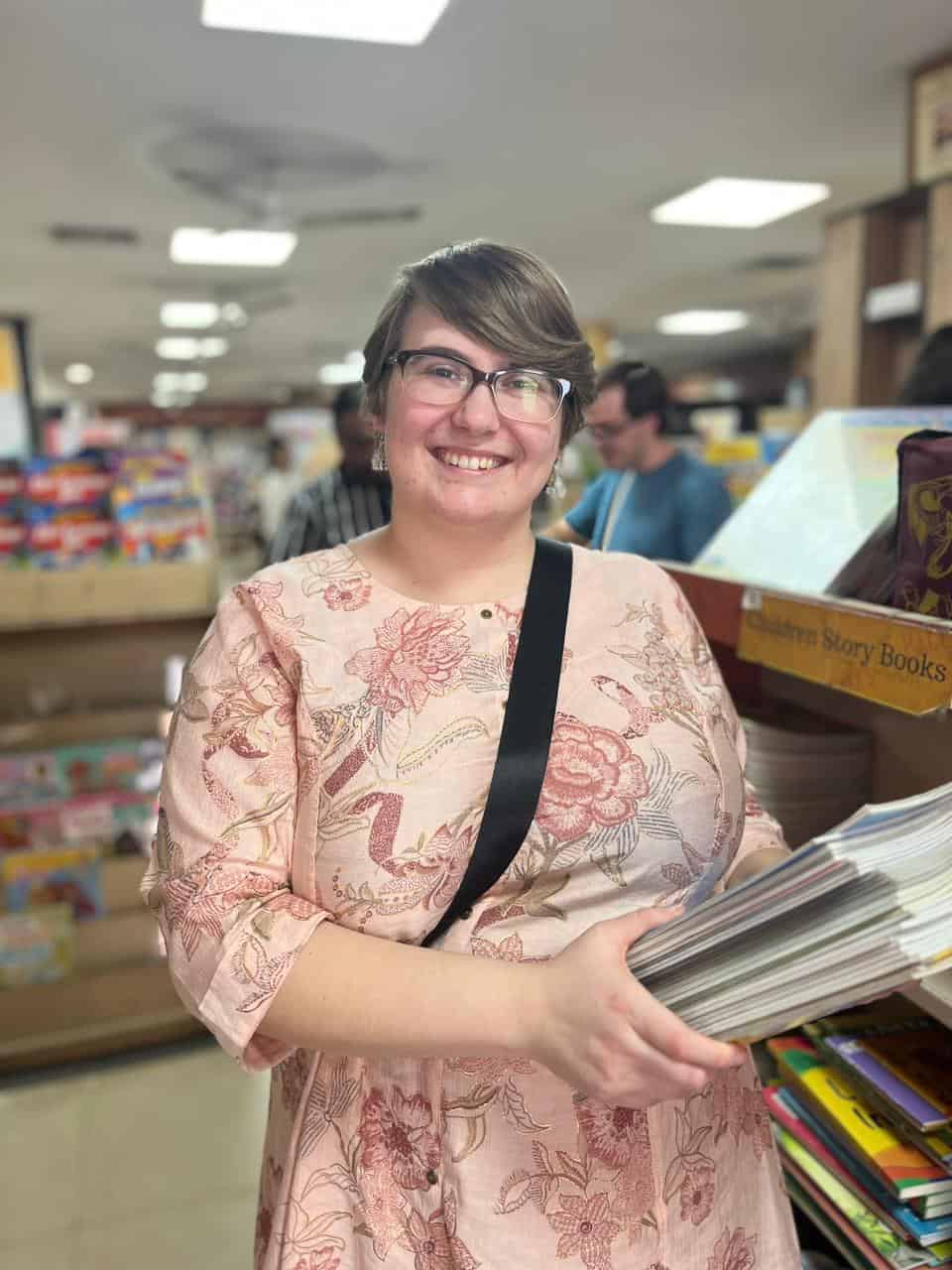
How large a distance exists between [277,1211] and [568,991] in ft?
1.57

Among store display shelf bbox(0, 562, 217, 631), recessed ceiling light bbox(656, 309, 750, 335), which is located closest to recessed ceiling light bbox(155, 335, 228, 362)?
recessed ceiling light bbox(656, 309, 750, 335)

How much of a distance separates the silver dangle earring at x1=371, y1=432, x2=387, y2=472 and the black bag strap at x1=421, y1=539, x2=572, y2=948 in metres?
0.23

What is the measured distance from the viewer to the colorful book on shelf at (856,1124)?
112 centimetres

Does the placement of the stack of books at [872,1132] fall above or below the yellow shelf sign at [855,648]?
below

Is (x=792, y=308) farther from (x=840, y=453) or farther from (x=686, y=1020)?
(x=686, y=1020)

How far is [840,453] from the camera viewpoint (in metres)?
1.58

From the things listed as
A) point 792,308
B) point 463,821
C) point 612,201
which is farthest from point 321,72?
point 792,308

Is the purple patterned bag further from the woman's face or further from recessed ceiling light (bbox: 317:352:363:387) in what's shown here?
recessed ceiling light (bbox: 317:352:363:387)

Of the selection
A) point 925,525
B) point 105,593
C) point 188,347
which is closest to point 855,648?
point 925,525

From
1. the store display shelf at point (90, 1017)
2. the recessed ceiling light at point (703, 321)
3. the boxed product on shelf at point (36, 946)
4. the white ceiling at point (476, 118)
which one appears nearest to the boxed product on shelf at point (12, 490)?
the boxed product on shelf at point (36, 946)

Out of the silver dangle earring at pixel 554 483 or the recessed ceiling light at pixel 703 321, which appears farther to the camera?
the recessed ceiling light at pixel 703 321

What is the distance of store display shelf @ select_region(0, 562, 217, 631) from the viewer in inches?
109

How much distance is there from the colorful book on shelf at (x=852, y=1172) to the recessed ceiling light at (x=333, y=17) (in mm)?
3293

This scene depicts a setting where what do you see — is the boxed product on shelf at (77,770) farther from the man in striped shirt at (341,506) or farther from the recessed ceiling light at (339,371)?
the recessed ceiling light at (339,371)
